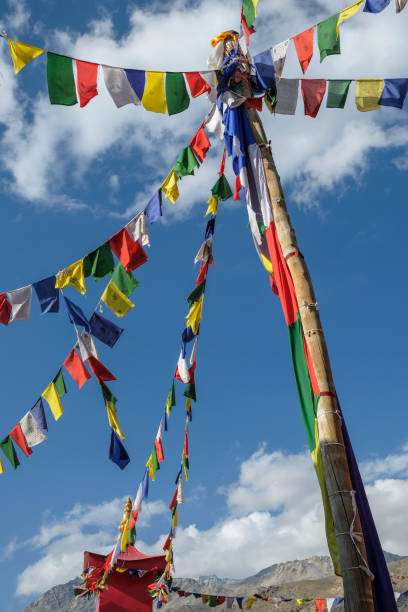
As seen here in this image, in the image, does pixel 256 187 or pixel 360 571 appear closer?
pixel 360 571

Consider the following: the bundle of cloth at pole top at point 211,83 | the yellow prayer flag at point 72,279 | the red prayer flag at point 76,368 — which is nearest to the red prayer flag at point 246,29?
the bundle of cloth at pole top at point 211,83

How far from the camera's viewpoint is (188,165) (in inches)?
321

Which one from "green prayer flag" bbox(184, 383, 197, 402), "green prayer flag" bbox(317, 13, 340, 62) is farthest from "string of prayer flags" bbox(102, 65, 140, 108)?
"green prayer flag" bbox(184, 383, 197, 402)

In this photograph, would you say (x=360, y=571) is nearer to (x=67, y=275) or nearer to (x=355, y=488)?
(x=355, y=488)

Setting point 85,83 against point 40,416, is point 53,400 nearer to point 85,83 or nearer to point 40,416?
point 40,416

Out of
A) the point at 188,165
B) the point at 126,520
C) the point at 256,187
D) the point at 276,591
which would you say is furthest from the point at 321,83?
the point at 276,591

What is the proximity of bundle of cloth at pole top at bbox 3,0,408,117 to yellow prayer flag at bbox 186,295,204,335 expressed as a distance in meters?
3.10

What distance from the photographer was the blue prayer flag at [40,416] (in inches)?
356

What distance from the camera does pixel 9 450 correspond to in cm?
924

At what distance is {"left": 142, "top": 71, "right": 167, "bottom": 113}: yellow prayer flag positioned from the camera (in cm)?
706

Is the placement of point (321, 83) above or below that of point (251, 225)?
above

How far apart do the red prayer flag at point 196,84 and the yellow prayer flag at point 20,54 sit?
1.78m

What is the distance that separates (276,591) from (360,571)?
346 feet

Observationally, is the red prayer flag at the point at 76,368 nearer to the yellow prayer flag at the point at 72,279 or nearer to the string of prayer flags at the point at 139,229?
the yellow prayer flag at the point at 72,279
